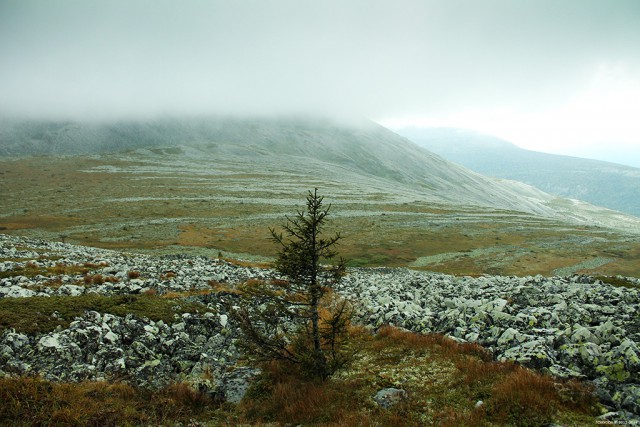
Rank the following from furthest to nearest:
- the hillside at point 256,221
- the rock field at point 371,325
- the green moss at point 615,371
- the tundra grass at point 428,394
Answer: the hillside at point 256,221 → the rock field at point 371,325 → the green moss at point 615,371 → the tundra grass at point 428,394

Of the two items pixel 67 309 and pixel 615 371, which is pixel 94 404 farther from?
pixel 615 371

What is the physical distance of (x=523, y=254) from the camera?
66.8m

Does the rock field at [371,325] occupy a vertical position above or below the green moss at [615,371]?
below

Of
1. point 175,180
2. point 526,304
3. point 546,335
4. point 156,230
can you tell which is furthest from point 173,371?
point 175,180

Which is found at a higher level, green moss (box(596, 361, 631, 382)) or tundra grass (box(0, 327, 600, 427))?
green moss (box(596, 361, 631, 382))

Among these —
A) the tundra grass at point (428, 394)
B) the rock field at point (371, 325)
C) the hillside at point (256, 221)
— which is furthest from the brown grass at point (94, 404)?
the hillside at point (256, 221)

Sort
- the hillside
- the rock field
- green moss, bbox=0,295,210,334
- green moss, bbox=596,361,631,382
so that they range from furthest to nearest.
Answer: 1. the hillside
2. green moss, bbox=0,295,210,334
3. the rock field
4. green moss, bbox=596,361,631,382

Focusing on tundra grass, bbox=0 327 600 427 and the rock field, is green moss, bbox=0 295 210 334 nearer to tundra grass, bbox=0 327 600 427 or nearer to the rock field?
the rock field

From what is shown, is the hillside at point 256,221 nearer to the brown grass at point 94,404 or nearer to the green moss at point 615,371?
the brown grass at point 94,404

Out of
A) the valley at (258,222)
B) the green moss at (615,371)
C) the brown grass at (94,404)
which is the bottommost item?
the valley at (258,222)

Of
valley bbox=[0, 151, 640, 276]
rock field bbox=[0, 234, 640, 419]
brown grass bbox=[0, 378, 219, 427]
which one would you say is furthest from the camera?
valley bbox=[0, 151, 640, 276]

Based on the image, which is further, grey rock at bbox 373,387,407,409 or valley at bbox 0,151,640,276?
valley at bbox 0,151,640,276

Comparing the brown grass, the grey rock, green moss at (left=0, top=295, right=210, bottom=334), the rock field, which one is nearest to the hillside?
green moss at (left=0, top=295, right=210, bottom=334)

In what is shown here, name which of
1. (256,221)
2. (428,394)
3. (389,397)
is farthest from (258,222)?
(428,394)
